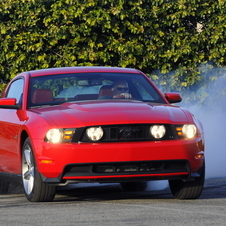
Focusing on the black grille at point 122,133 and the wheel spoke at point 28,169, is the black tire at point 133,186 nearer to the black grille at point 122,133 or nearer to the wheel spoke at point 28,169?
the wheel spoke at point 28,169

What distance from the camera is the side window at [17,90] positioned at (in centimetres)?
1007

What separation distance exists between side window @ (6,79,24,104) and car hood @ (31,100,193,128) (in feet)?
3.45

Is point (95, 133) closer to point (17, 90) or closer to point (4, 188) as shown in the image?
point (17, 90)

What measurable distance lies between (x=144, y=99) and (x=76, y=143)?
1678 mm

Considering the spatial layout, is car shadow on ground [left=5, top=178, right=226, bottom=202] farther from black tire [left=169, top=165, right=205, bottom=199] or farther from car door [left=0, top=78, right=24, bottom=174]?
car door [left=0, top=78, right=24, bottom=174]

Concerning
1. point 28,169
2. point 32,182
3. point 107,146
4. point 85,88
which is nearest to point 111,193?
point 85,88

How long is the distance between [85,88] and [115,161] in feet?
5.70

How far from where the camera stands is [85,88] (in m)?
9.77

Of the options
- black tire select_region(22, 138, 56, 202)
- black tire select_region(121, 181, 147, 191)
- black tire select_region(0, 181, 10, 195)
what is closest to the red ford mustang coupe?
black tire select_region(22, 138, 56, 202)

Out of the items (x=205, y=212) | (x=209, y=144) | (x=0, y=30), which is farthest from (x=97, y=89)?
(x=0, y=30)

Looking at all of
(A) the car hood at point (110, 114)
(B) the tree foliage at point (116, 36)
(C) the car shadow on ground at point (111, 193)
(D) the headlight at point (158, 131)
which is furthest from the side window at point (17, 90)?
(B) the tree foliage at point (116, 36)

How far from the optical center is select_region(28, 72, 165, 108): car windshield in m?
9.55

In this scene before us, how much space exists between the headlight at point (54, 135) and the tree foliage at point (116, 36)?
38.7ft

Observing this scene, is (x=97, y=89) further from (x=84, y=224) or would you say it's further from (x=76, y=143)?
(x=84, y=224)
